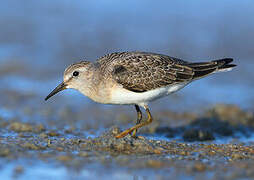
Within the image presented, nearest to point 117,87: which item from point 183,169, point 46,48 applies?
point 183,169

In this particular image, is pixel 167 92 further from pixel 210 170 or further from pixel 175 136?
pixel 210 170

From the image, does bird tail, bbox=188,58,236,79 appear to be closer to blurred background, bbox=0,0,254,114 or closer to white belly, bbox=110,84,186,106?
white belly, bbox=110,84,186,106

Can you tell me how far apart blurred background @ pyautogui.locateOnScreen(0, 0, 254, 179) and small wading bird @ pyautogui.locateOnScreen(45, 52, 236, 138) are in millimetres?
2097

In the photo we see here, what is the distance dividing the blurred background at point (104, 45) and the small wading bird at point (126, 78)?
210cm

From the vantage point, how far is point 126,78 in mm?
8273

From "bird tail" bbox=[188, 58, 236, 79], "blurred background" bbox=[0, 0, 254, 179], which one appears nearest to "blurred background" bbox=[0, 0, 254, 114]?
"blurred background" bbox=[0, 0, 254, 179]

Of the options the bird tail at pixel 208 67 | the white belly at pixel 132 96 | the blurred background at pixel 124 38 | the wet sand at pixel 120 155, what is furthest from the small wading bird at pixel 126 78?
the blurred background at pixel 124 38

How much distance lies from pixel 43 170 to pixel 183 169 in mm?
1924

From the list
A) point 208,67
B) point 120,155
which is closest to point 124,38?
point 208,67

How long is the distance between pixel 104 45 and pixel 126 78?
8.81m

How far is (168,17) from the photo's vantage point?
65.1 ft

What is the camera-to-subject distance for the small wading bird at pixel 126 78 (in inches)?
324

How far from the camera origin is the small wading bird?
27.0ft

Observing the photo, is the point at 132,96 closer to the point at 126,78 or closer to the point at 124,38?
the point at 126,78
